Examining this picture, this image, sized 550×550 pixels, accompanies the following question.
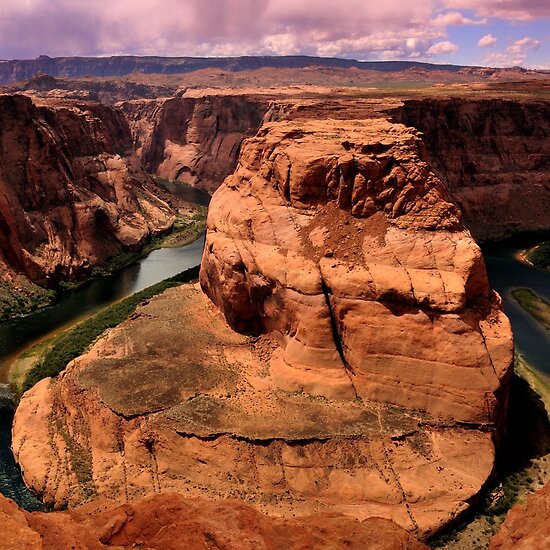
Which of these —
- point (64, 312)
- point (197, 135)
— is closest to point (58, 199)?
point (64, 312)

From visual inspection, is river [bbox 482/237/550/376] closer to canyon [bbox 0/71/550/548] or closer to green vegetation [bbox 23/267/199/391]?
canyon [bbox 0/71/550/548]

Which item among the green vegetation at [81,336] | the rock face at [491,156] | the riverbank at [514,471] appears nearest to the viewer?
the riverbank at [514,471]

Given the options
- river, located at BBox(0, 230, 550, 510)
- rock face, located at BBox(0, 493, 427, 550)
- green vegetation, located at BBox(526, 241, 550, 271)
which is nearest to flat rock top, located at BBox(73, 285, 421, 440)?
river, located at BBox(0, 230, 550, 510)

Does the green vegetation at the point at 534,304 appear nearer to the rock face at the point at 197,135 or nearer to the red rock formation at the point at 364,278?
the red rock formation at the point at 364,278

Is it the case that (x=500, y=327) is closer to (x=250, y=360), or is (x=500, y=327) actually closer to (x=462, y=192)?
(x=250, y=360)

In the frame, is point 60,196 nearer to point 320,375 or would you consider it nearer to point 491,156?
point 320,375

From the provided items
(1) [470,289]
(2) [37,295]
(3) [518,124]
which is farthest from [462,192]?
(2) [37,295]

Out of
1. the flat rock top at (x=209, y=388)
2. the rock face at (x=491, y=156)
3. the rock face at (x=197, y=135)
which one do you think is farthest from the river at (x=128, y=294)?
the rock face at (x=197, y=135)
